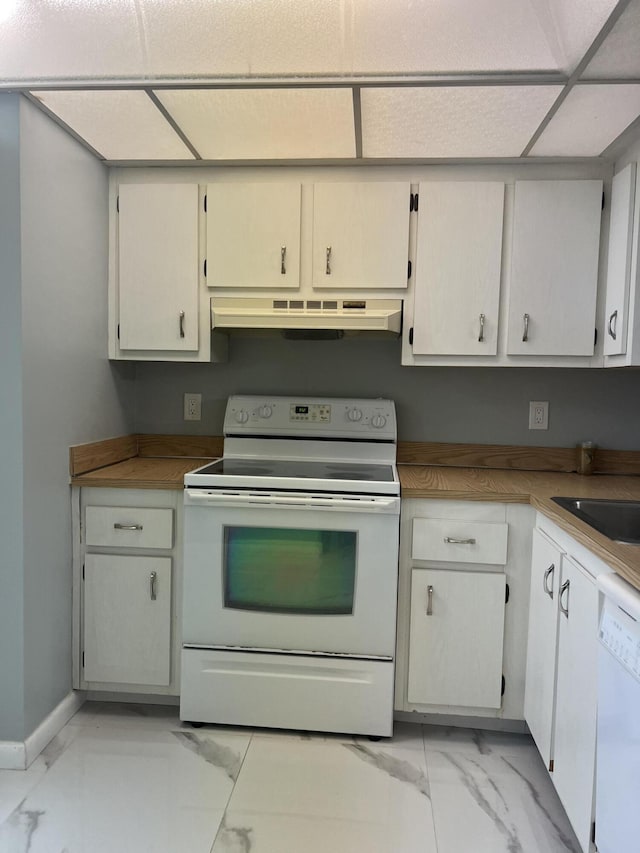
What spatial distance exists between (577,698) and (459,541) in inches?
24.4

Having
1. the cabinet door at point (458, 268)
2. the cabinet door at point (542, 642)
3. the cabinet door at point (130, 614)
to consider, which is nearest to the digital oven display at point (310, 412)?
the cabinet door at point (458, 268)

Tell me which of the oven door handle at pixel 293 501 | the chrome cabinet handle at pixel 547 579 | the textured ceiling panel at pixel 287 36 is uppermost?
the textured ceiling panel at pixel 287 36

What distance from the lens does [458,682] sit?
200cm

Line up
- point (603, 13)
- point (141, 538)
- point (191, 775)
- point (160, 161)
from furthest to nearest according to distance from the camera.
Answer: point (160, 161), point (141, 538), point (191, 775), point (603, 13)

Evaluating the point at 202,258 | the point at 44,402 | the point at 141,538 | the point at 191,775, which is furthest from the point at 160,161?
the point at 191,775

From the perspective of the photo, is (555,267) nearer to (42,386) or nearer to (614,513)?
(614,513)

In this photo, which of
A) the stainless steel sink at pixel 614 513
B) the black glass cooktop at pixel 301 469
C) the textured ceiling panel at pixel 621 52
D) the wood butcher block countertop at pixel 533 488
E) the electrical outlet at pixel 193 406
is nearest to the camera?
the textured ceiling panel at pixel 621 52

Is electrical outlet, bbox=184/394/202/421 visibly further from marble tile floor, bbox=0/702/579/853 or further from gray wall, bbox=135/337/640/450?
marble tile floor, bbox=0/702/579/853

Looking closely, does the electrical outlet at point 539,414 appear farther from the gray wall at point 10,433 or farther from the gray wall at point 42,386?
the gray wall at point 10,433

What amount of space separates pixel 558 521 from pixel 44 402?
164 cm

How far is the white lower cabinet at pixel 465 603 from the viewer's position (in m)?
1.97

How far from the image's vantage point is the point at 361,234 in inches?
86.7

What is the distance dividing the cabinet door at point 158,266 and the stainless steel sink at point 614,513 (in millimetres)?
1525

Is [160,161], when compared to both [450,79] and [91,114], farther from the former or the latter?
[450,79]
